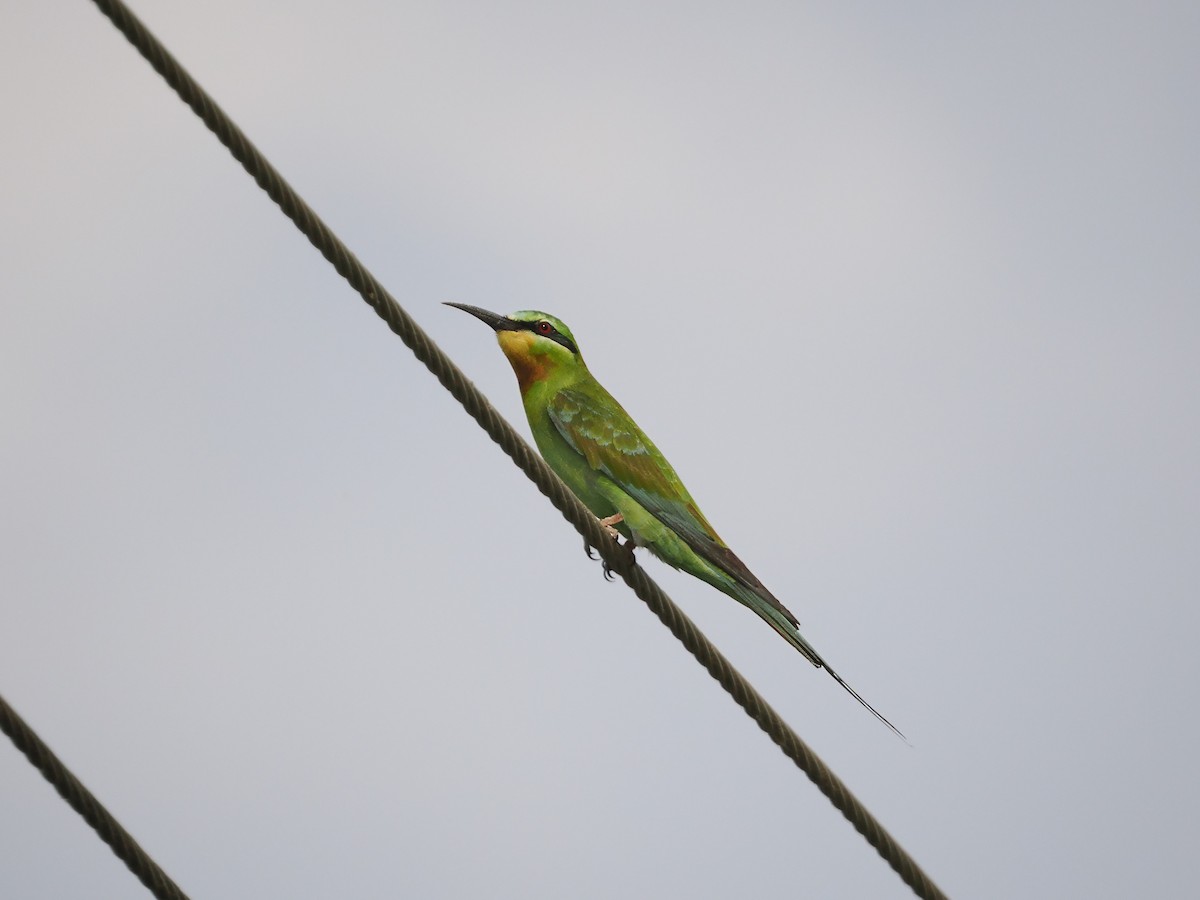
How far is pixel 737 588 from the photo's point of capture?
4.86 meters

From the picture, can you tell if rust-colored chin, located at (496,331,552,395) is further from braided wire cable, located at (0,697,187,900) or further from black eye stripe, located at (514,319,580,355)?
braided wire cable, located at (0,697,187,900)

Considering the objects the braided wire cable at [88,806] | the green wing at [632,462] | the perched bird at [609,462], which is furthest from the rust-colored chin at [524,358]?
the braided wire cable at [88,806]

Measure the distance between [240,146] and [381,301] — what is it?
45cm

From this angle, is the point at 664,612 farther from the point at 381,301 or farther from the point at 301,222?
the point at 301,222

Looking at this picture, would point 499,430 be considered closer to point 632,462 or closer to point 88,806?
point 88,806

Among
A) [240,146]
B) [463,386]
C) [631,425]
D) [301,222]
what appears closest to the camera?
[240,146]

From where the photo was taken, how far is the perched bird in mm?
4957

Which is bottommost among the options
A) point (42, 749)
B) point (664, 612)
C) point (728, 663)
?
point (728, 663)

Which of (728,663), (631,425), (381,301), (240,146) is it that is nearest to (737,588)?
(631,425)

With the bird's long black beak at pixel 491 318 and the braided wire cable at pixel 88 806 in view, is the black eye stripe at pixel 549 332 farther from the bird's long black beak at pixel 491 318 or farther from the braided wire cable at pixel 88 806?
the braided wire cable at pixel 88 806

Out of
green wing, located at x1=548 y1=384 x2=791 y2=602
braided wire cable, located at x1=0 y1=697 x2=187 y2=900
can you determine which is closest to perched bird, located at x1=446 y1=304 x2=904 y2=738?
green wing, located at x1=548 y1=384 x2=791 y2=602

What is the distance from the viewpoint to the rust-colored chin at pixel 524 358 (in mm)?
5820

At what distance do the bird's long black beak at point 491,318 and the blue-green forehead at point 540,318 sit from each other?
1.3 inches

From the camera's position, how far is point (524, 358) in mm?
5852
